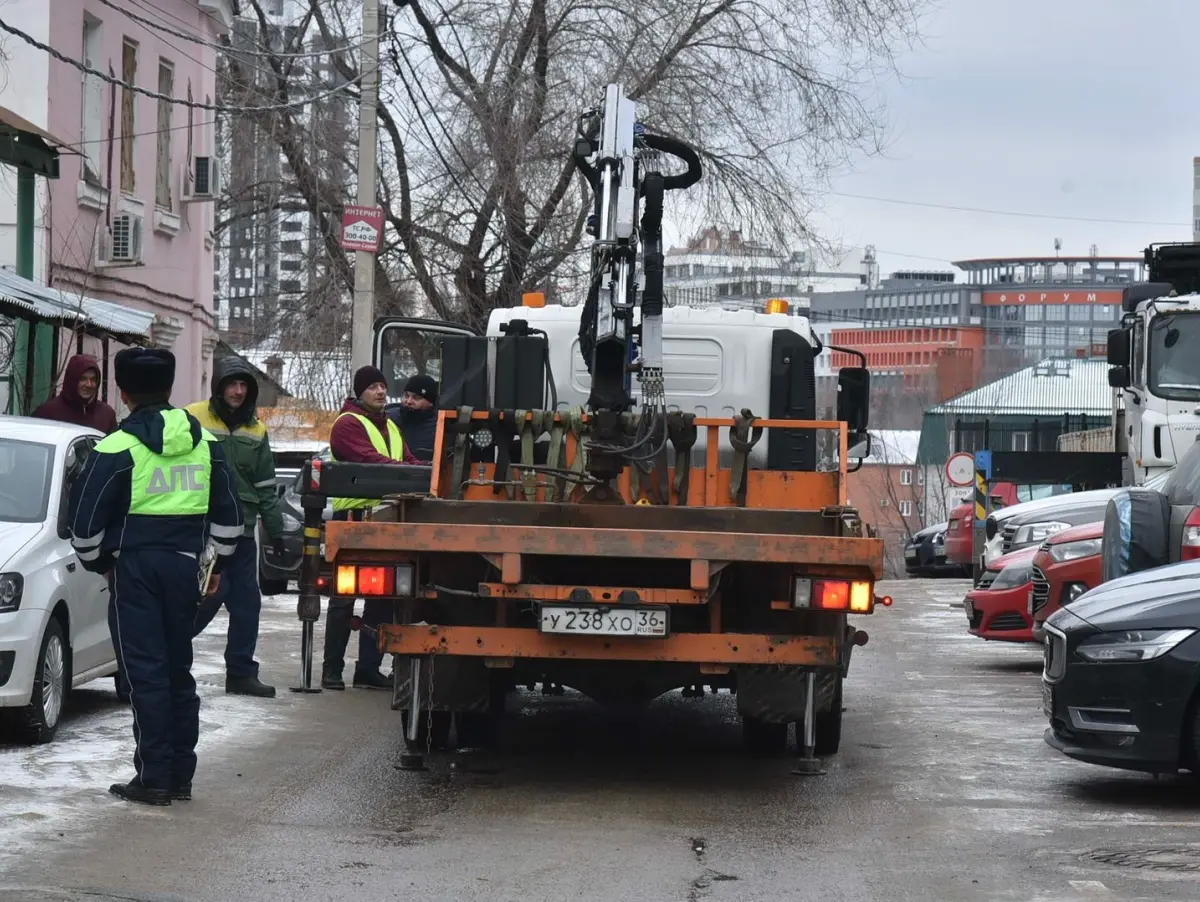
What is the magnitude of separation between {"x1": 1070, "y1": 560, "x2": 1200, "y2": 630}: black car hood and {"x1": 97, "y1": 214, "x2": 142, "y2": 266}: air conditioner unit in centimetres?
1529

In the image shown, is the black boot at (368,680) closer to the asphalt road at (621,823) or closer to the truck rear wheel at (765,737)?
the asphalt road at (621,823)

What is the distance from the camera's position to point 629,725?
11.2 metres

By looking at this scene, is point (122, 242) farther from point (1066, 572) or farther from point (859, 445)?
point (859, 445)

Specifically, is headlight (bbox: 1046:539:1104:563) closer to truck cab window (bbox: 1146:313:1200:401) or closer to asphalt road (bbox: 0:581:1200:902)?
asphalt road (bbox: 0:581:1200:902)

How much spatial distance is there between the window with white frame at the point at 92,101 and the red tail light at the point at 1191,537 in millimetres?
13733

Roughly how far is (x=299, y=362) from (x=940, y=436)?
52.8 meters

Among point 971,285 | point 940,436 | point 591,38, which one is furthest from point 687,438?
point 971,285

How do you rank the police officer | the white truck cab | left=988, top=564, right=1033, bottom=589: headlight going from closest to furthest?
the police officer → left=988, top=564, right=1033, bottom=589: headlight → the white truck cab

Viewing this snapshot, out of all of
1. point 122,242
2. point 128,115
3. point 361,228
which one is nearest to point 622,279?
point 361,228

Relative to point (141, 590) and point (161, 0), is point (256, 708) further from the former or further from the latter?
point (161, 0)

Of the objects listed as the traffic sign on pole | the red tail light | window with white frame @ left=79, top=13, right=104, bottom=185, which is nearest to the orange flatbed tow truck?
the red tail light

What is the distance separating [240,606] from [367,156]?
914cm

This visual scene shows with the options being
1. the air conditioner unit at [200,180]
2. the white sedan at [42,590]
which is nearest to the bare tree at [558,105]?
the air conditioner unit at [200,180]

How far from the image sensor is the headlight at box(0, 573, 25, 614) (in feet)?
30.2
